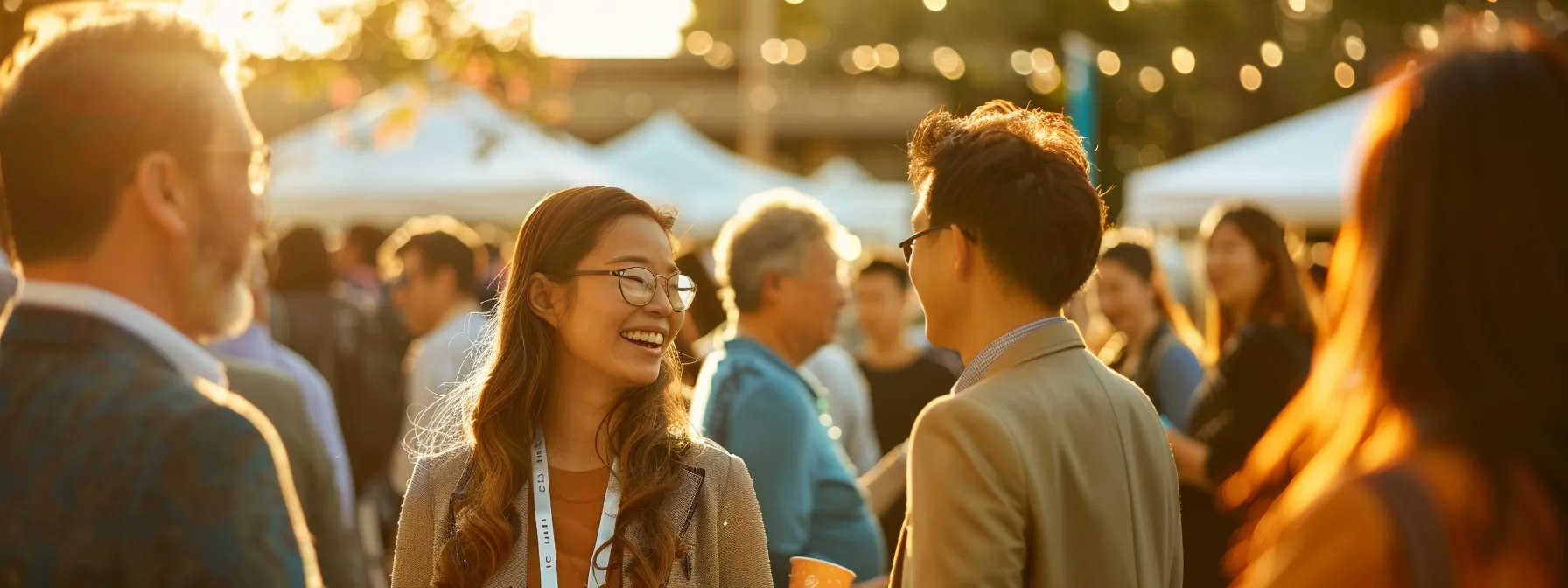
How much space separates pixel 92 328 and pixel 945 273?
1.60 metres

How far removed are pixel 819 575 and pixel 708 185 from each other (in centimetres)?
1422

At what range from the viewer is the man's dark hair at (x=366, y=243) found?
1126 cm

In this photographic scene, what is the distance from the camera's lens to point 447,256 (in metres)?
7.72

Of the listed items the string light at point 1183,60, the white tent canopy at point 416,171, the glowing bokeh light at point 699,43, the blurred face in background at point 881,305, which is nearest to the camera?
the blurred face in background at point 881,305

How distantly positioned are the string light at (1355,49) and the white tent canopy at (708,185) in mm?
12916

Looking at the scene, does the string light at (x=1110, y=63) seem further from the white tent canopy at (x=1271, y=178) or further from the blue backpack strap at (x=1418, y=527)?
the blue backpack strap at (x=1418, y=527)

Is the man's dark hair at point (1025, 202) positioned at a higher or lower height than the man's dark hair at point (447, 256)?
higher

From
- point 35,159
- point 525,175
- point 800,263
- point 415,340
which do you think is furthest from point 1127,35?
point 35,159

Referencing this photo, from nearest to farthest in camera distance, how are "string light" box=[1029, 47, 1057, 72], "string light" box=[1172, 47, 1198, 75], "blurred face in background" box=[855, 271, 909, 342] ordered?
"blurred face in background" box=[855, 271, 909, 342], "string light" box=[1172, 47, 1198, 75], "string light" box=[1029, 47, 1057, 72]

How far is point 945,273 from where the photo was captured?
3.01 m

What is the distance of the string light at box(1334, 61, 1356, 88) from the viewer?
99.4ft

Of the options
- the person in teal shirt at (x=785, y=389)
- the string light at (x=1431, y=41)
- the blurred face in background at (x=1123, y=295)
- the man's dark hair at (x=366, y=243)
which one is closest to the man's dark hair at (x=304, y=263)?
the person in teal shirt at (x=785, y=389)

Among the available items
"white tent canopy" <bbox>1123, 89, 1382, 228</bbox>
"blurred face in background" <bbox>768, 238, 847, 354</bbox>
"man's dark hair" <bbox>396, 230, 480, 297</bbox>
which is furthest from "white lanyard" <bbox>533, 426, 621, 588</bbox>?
"white tent canopy" <bbox>1123, 89, 1382, 228</bbox>

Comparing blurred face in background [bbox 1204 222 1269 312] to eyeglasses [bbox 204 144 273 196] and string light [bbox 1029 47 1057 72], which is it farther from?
string light [bbox 1029 47 1057 72]
